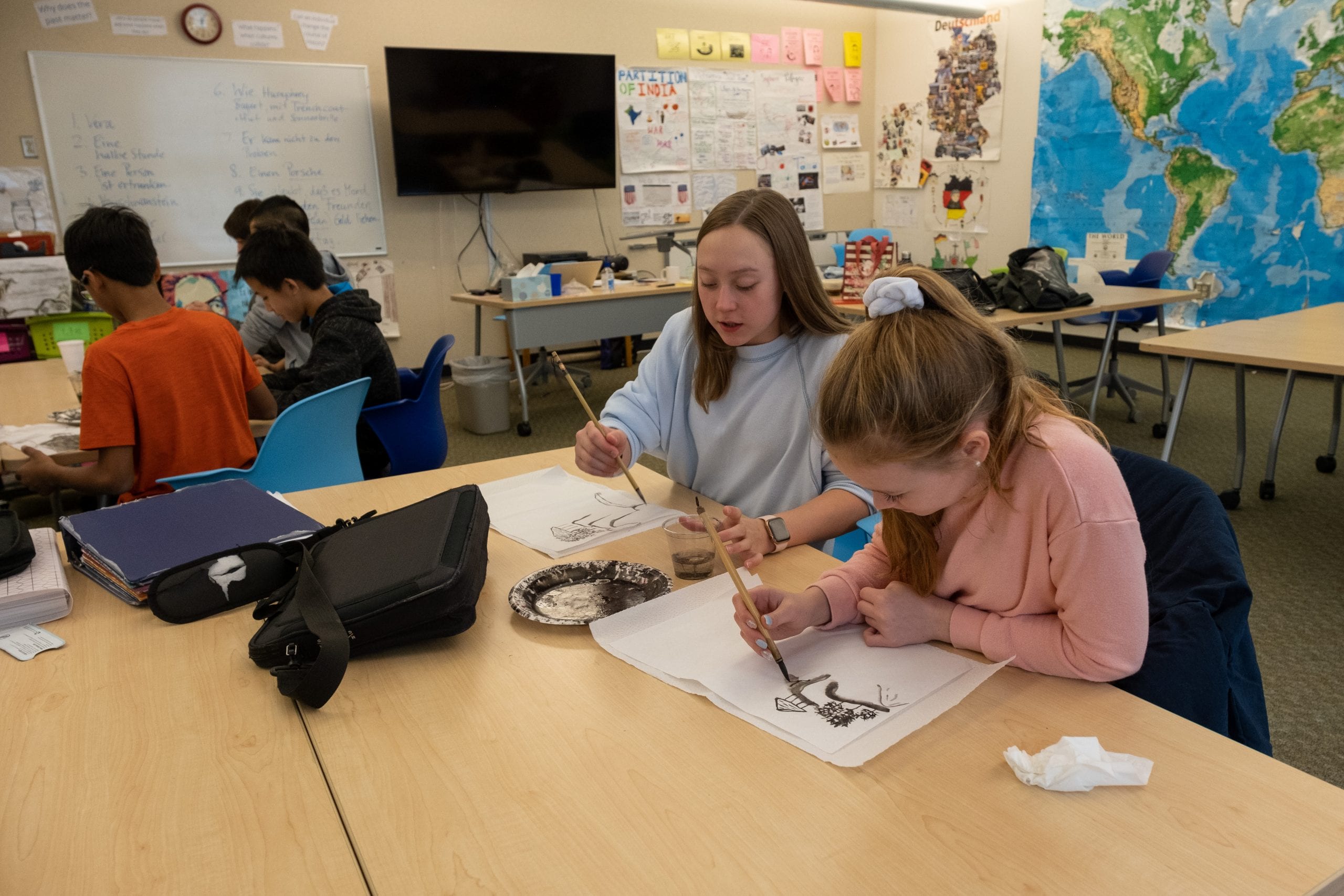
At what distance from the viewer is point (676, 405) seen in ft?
5.72

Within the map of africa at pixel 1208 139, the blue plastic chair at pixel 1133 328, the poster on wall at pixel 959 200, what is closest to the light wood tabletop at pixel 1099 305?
the blue plastic chair at pixel 1133 328

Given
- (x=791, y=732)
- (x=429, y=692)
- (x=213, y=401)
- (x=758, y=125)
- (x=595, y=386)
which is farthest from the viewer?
(x=758, y=125)

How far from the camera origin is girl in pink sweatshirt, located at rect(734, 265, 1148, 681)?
→ 904 millimetres

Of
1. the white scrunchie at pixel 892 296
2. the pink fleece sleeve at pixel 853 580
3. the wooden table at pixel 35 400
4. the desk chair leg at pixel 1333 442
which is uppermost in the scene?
the white scrunchie at pixel 892 296

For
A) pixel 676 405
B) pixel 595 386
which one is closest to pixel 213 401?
pixel 676 405

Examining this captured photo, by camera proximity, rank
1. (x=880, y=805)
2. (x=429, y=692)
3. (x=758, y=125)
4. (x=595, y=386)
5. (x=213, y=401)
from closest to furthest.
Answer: (x=880, y=805)
(x=429, y=692)
(x=213, y=401)
(x=595, y=386)
(x=758, y=125)

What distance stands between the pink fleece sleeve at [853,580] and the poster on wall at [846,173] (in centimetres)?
653

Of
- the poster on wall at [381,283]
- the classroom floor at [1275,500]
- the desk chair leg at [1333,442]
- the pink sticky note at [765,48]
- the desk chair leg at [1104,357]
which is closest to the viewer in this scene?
the classroom floor at [1275,500]

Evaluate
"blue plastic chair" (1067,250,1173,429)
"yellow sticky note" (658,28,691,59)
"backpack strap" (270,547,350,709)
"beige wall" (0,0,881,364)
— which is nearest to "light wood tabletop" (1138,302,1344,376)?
"blue plastic chair" (1067,250,1173,429)

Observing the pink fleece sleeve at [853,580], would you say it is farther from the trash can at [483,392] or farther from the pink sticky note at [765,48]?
the pink sticky note at [765,48]

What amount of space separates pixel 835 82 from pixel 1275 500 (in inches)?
194

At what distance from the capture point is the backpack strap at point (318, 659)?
3.06 ft

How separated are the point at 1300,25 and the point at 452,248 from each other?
16.2 feet

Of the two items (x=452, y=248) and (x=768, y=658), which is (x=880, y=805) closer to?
(x=768, y=658)
